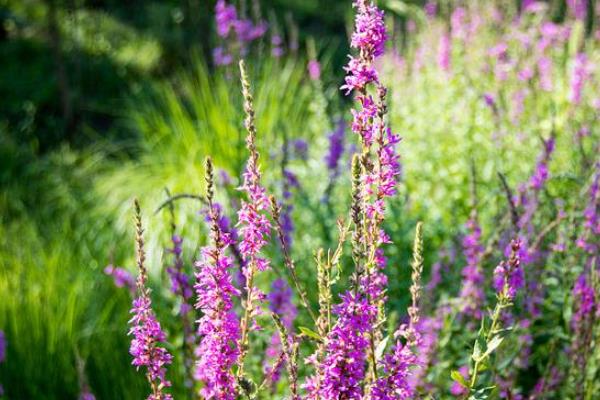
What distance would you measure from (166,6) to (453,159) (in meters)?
8.08

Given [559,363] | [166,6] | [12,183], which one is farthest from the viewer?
[166,6]

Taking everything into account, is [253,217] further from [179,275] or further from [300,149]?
[300,149]

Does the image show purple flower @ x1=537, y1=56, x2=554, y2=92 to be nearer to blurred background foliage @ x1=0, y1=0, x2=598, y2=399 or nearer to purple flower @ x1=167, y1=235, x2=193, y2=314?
blurred background foliage @ x1=0, y1=0, x2=598, y2=399

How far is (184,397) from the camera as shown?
303 centimetres

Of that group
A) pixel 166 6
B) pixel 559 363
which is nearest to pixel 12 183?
pixel 559 363

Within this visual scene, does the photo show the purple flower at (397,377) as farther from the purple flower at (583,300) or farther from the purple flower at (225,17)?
the purple flower at (225,17)

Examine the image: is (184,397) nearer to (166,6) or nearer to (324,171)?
(324,171)

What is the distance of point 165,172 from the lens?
557 centimetres

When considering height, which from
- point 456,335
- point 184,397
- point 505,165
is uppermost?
point 505,165

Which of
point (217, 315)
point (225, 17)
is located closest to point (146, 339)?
point (217, 315)

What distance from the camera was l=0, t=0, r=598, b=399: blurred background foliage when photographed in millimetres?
3373

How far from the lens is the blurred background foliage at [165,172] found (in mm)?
3373

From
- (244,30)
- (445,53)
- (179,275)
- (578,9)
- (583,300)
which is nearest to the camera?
(179,275)

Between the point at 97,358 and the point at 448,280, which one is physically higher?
the point at 448,280
